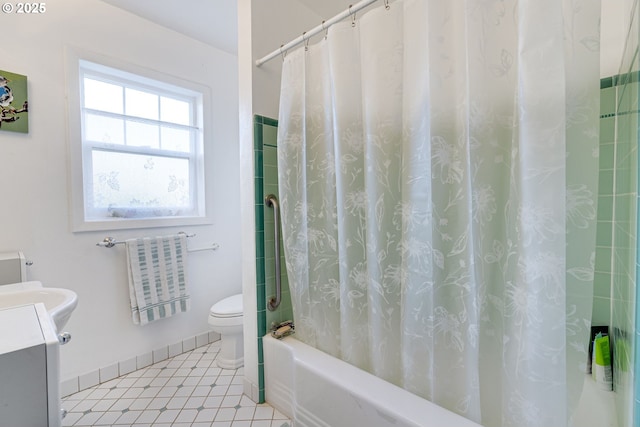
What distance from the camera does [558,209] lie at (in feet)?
2.52

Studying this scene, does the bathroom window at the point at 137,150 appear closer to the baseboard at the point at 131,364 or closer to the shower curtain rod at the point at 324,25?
the baseboard at the point at 131,364

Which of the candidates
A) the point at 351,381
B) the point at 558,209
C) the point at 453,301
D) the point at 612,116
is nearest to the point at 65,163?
the point at 351,381

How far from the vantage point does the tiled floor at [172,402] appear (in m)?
1.52

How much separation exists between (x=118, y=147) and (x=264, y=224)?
1.28 m

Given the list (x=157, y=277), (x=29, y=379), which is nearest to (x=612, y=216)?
(x=29, y=379)

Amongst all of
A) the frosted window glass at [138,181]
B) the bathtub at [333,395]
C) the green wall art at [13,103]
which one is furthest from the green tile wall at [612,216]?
the green wall art at [13,103]

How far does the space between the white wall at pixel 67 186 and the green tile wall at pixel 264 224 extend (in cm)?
100

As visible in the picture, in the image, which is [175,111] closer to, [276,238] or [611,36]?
[276,238]

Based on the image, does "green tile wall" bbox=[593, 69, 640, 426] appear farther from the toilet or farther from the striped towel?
the striped towel

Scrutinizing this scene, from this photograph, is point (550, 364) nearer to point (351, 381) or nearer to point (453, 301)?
point (453, 301)

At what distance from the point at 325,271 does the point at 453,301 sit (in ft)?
1.86

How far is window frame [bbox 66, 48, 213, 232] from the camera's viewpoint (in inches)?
70.6

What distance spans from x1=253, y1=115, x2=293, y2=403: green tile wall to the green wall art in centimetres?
127

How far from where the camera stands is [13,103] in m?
1.58
